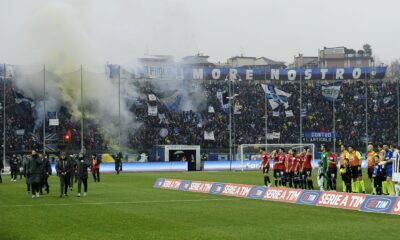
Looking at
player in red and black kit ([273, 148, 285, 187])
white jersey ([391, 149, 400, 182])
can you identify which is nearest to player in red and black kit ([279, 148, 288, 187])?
player in red and black kit ([273, 148, 285, 187])

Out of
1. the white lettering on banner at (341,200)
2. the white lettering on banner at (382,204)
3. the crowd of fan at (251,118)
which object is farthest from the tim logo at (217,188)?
the crowd of fan at (251,118)

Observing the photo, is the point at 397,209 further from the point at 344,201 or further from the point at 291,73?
the point at 291,73

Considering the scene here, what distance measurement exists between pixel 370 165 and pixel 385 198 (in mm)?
9006

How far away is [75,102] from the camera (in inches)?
3019

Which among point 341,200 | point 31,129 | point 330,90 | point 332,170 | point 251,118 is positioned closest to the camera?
point 341,200

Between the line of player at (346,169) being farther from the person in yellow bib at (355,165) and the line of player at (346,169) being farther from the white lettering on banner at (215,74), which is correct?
the white lettering on banner at (215,74)

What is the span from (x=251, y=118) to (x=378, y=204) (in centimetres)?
6185

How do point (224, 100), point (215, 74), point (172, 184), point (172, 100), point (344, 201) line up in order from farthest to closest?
point (215, 74)
point (172, 100)
point (224, 100)
point (172, 184)
point (344, 201)

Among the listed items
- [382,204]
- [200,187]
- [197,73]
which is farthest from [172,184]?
[197,73]

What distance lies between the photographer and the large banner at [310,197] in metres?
20.5

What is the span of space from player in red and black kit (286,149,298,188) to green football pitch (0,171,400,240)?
21.3ft

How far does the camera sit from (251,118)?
270ft

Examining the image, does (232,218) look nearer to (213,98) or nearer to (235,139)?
(235,139)

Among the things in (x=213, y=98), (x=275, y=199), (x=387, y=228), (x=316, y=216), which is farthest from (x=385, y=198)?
(x=213, y=98)
